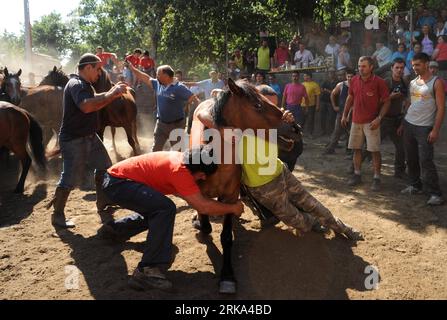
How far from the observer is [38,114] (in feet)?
29.3

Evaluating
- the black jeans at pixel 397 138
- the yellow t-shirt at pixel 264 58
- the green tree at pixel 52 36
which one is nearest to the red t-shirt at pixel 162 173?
the black jeans at pixel 397 138

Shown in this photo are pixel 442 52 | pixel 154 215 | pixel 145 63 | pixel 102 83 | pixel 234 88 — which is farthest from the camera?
pixel 145 63

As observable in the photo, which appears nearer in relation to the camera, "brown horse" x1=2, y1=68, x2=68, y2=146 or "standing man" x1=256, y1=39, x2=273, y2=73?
"brown horse" x1=2, y1=68, x2=68, y2=146

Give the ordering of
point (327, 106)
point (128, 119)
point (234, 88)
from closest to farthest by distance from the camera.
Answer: point (234, 88)
point (128, 119)
point (327, 106)

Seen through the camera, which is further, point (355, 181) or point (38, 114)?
point (38, 114)

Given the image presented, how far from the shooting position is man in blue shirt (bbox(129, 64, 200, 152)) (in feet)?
22.4

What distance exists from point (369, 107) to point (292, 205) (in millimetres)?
2806

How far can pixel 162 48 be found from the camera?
66.4 feet

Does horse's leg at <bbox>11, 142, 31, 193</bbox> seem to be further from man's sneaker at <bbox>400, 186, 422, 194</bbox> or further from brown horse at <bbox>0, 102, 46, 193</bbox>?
man's sneaker at <bbox>400, 186, 422, 194</bbox>

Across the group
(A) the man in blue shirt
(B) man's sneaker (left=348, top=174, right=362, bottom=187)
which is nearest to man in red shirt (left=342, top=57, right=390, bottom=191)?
(B) man's sneaker (left=348, top=174, right=362, bottom=187)

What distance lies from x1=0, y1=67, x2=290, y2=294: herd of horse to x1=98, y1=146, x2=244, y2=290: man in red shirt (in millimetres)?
268

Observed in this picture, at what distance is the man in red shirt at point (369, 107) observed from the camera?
6.21 meters

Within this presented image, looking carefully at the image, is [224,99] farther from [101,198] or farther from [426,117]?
[426,117]

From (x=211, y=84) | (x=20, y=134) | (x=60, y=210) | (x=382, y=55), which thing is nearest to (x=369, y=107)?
(x=60, y=210)
